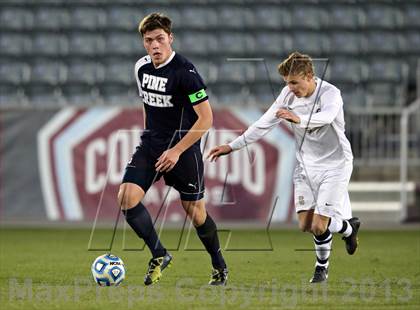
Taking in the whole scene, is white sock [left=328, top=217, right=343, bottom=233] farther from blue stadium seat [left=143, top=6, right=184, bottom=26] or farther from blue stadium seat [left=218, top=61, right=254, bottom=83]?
blue stadium seat [left=143, top=6, right=184, bottom=26]

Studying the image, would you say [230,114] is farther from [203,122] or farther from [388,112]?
[203,122]

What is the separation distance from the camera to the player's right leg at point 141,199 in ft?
24.4

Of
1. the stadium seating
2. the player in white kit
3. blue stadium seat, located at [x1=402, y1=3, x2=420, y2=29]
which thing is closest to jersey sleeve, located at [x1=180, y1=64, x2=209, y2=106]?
the player in white kit

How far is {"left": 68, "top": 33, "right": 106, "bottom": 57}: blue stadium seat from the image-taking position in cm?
1948

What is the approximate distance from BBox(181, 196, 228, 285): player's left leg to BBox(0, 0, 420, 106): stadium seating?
36.2 feet

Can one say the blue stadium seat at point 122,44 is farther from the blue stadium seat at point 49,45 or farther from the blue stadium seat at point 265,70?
the blue stadium seat at point 265,70

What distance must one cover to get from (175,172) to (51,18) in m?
13.2

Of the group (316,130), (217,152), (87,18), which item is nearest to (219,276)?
(217,152)

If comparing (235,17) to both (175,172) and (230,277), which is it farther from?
(175,172)

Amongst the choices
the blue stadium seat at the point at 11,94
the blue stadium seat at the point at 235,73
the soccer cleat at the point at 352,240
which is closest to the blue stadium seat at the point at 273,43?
the blue stadium seat at the point at 235,73

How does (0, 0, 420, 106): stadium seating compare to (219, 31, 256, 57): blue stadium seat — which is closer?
(0, 0, 420, 106): stadium seating

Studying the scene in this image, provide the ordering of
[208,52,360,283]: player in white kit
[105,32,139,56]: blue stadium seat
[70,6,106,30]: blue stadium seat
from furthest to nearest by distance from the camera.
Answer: [70,6,106,30]: blue stadium seat, [105,32,139,56]: blue stadium seat, [208,52,360,283]: player in white kit

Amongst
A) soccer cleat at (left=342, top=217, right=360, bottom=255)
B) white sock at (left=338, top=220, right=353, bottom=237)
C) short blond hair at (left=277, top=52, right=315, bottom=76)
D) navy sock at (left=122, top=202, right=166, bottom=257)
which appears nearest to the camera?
navy sock at (left=122, top=202, right=166, bottom=257)

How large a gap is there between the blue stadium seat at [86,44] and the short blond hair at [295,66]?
40.0ft
